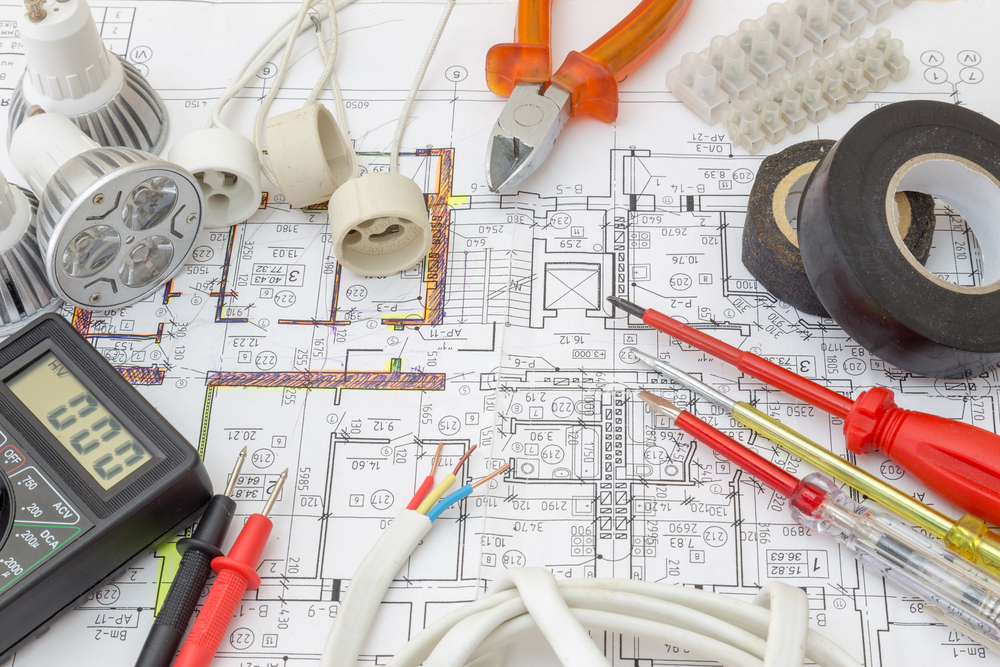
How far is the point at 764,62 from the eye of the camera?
1221mm

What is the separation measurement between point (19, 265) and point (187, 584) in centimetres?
46

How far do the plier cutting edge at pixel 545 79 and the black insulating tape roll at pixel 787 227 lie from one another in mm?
245

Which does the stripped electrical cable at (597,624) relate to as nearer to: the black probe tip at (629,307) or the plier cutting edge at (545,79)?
the black probe tip at (629,307)

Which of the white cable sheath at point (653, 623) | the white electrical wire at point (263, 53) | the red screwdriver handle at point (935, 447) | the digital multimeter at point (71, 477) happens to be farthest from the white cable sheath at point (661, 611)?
the white electrical wire at point (263, 53)

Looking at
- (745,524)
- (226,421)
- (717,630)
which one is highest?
(226,421)

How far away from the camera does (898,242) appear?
3.19 feet

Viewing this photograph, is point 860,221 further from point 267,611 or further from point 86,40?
point 86,40

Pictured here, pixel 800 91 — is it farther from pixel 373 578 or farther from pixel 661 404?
pixel 373 578

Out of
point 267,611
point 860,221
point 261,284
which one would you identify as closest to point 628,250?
point 860,221

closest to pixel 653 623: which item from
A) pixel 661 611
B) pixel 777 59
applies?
pixel 661 611

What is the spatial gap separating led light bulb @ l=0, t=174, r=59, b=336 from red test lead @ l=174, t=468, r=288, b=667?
424 mm

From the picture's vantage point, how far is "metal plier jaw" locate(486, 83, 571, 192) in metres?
1.12

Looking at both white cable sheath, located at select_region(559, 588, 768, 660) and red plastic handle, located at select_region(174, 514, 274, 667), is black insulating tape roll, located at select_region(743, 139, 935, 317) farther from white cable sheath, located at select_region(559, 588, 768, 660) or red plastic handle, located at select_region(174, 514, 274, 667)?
red plastic handle, located at select_region(174, 514, 274, 667)

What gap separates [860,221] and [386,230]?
581 millimetres
